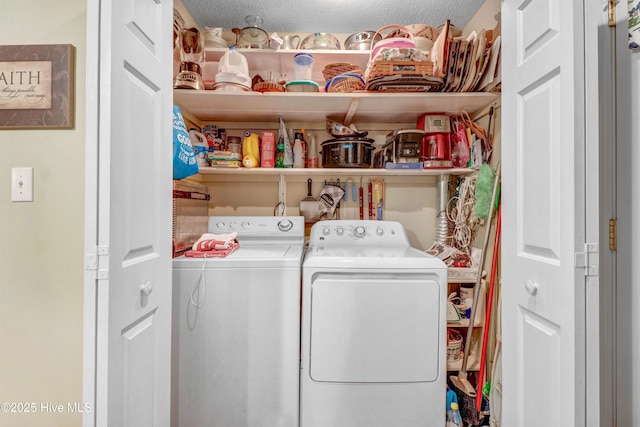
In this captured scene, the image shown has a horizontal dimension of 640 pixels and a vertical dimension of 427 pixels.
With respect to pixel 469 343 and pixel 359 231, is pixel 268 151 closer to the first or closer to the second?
pixel 359 231

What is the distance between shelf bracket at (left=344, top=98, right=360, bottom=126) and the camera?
1.94 m

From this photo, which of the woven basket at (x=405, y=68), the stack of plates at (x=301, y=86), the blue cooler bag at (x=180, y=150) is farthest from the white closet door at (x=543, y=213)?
the blue cooler bag at (x=180, y=150)

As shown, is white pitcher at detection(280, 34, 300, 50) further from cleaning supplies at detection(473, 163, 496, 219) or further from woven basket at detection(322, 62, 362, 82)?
cleaning supplies at detection(473, 163, 496, 219)

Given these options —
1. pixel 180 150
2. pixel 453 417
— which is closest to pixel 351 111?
pixel 180 150

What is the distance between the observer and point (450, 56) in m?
1.80

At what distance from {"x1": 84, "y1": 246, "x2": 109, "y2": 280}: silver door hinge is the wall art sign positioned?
535 millimetres

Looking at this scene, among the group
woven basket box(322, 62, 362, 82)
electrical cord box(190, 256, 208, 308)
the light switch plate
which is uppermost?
woven basket box(322, 62, 362, 82)

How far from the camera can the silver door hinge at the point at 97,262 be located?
813 millimetres

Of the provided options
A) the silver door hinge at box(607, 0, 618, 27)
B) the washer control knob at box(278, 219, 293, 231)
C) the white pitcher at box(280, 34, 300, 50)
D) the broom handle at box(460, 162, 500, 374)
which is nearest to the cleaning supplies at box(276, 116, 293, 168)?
the washer control knob at box(278, 219, 293, 231)

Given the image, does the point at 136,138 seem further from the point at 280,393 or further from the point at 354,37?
the point at 354,37

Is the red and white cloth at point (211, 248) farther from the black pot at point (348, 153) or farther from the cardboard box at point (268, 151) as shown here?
the black pot at point (348, 153)

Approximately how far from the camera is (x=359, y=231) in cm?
211

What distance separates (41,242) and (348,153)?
5.21 ft

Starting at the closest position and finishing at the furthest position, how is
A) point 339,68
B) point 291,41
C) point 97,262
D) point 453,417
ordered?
point 97,262 < point 453,417 < point 339,68 < point 291,41
